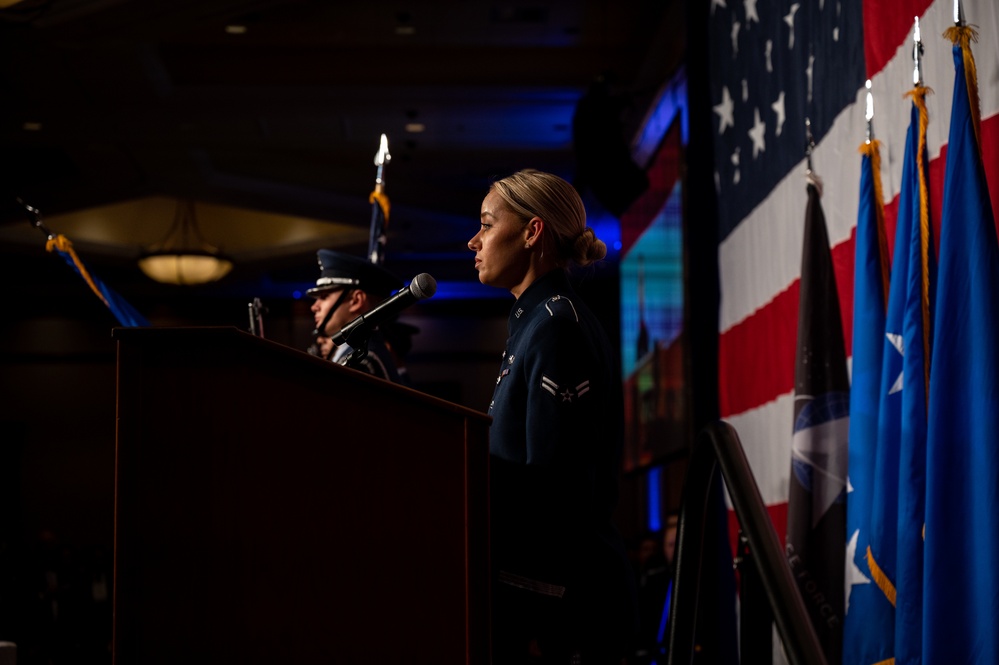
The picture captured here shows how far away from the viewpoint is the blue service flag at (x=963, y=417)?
2268mm

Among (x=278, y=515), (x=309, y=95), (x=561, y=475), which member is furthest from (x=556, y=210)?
(x=309, y=95)

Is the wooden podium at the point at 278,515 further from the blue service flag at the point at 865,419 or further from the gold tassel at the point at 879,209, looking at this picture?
the gold tassel at the point at 879,209

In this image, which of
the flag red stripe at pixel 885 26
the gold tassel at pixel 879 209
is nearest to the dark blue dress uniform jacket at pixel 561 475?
the gold tassel at pixel 879 209

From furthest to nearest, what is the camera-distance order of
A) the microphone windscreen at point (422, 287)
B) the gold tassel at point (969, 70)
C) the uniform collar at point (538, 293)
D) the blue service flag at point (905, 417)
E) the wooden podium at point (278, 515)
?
the blue service flag at point (905, 417), the gold tassel at point (969, 70), the uniform collar at point (538, 293), the microphone windscreen at point (422, 287), the wooden podium at point (278, 515)

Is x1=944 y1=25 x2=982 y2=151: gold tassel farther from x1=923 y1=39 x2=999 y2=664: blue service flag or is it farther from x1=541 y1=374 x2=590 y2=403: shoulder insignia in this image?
x1=541 y1=374 x2=590 y2=403: shoulder insignia

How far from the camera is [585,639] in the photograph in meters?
1.74

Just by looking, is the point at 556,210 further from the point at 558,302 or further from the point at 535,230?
the point at 558,302

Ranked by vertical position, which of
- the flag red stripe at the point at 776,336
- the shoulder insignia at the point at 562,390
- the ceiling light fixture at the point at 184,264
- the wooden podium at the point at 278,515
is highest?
the ceiling light fixture at the point at 184,264

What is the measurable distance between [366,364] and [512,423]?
153 cm

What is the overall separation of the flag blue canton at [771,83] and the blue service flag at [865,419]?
0.56 meters

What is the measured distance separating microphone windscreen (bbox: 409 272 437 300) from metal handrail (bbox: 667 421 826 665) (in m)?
0.55

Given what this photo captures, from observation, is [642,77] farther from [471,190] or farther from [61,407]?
[61,407]

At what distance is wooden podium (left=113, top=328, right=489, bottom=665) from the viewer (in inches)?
51.2

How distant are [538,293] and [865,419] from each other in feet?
4.48
